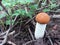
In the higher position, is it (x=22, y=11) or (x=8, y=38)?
(x=22, y=11)

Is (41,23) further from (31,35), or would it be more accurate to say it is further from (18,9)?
(18,9)

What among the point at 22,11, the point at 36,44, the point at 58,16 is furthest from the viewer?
the point at 58,16

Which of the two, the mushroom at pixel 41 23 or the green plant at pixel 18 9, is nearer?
the mushroom at pixel 41 23

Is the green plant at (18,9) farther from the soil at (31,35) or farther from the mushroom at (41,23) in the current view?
the mushroom at (41,23)

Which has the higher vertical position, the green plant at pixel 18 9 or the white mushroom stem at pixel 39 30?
the green plant at pixel 18 9

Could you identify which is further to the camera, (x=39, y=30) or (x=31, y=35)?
(x=31, y=35)

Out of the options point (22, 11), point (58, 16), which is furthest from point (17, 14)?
point (58, 16)

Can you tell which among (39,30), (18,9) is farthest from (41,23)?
(18,9)

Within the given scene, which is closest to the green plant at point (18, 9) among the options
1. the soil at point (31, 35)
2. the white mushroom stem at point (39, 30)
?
the soil at point (31, 35)

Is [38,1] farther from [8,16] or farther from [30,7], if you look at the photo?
[8,16]
